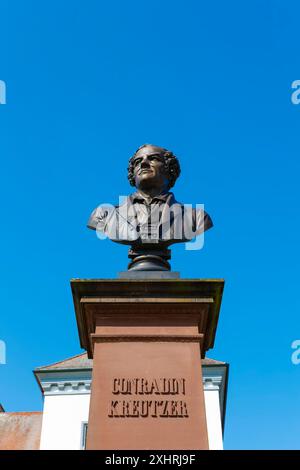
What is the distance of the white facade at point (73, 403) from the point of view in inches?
1120

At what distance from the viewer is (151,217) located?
8.21m

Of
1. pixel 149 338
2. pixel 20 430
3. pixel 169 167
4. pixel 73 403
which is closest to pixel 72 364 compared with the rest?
pixel 73 403

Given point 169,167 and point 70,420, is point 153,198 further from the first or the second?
point 70,420

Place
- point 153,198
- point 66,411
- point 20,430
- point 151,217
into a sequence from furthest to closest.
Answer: point 20,430 < point 66,411 < point 153,198 < point 151,217

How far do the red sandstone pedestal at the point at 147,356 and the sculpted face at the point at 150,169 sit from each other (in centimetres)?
231

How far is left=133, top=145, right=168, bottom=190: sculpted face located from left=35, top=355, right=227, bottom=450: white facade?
21.4 meters

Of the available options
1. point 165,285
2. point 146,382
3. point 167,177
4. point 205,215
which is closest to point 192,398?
point 146,382

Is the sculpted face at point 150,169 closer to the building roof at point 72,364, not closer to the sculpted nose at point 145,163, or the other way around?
the sculpted nose at point 145,163

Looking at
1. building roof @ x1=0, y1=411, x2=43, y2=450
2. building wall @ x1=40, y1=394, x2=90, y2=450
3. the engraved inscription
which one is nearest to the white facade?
building wall @ x1=40, y1=394, x2=90, y2=450

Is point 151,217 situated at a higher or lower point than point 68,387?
lower

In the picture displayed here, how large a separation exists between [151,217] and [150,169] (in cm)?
95

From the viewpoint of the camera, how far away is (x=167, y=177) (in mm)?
9023
